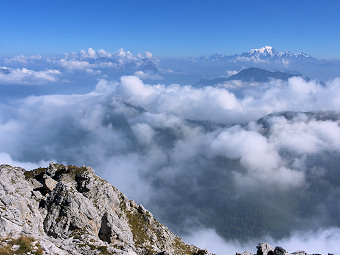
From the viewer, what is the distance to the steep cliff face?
3959cm

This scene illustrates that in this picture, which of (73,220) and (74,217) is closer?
(73,220)

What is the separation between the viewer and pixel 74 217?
183 ft

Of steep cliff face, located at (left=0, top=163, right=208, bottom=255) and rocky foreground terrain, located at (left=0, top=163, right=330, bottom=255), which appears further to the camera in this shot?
steep cliff face, located at (left=0, top=163, right=208, bottom=255)

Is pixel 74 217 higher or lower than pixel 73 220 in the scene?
higher

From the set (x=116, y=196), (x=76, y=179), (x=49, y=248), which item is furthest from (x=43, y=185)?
(x=49, y=248)

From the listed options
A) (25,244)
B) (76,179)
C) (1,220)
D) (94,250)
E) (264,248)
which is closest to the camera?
(25,244)

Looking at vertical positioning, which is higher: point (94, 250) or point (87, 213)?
point (87, 213)

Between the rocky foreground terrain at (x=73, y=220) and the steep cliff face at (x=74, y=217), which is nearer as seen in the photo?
the rocky foreground terrain at (x=73, y=220)

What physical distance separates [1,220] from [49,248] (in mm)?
8173

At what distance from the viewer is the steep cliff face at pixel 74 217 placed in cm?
3959

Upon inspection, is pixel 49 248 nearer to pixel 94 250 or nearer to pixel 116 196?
pixel 94 250

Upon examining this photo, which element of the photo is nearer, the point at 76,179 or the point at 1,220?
the point at 1,220

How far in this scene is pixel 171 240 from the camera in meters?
77.9

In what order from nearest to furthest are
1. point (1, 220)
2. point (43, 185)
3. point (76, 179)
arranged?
1. point (1, 220)
2. point (43, 185)
3. point (76, 179)
